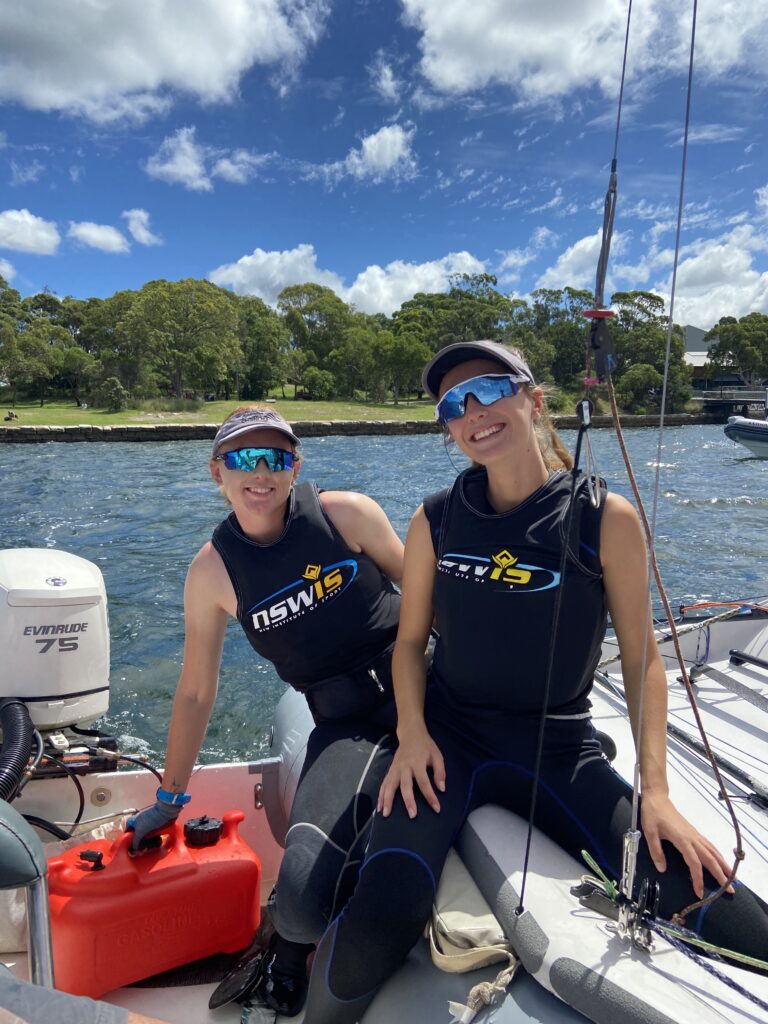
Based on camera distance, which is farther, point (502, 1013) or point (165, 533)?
point (165, 533)

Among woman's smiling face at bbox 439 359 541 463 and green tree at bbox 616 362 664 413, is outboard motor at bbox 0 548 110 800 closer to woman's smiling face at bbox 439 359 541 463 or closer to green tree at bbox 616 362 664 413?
woman's smiling face at bbox 439 359 541 463

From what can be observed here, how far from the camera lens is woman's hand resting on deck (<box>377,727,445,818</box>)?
5.91 ft

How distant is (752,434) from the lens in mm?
25266

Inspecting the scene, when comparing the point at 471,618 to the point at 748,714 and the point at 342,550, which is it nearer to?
the point at 342,550

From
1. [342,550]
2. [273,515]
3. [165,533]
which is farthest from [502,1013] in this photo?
[165,533]

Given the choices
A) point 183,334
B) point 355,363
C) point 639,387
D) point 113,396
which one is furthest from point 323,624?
point 355,363

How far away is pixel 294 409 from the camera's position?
1647 inches

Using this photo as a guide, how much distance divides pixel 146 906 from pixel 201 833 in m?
0.25

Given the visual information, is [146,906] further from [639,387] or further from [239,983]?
[639,387]

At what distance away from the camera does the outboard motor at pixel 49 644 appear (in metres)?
2.81

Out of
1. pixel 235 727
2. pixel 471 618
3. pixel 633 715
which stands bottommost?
pixel 235 727

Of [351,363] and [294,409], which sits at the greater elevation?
[351,363]

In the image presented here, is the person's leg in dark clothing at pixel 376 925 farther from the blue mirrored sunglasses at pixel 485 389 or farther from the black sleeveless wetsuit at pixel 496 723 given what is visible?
the blue mirrored sunglasses at pixel 485 389

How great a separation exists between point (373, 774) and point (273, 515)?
0.89 m
